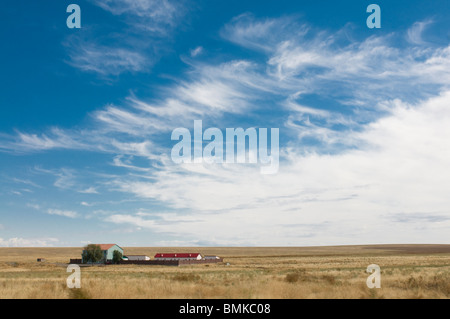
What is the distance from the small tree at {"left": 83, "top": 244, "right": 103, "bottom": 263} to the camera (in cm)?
10138

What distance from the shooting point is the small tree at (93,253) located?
3991 inches

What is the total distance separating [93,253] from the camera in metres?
101

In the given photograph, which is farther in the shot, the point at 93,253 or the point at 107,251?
the point at 107,251

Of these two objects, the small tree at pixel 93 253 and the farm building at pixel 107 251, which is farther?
the farm building at pixel 107 251

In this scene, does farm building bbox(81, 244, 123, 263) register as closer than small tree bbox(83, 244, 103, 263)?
No
